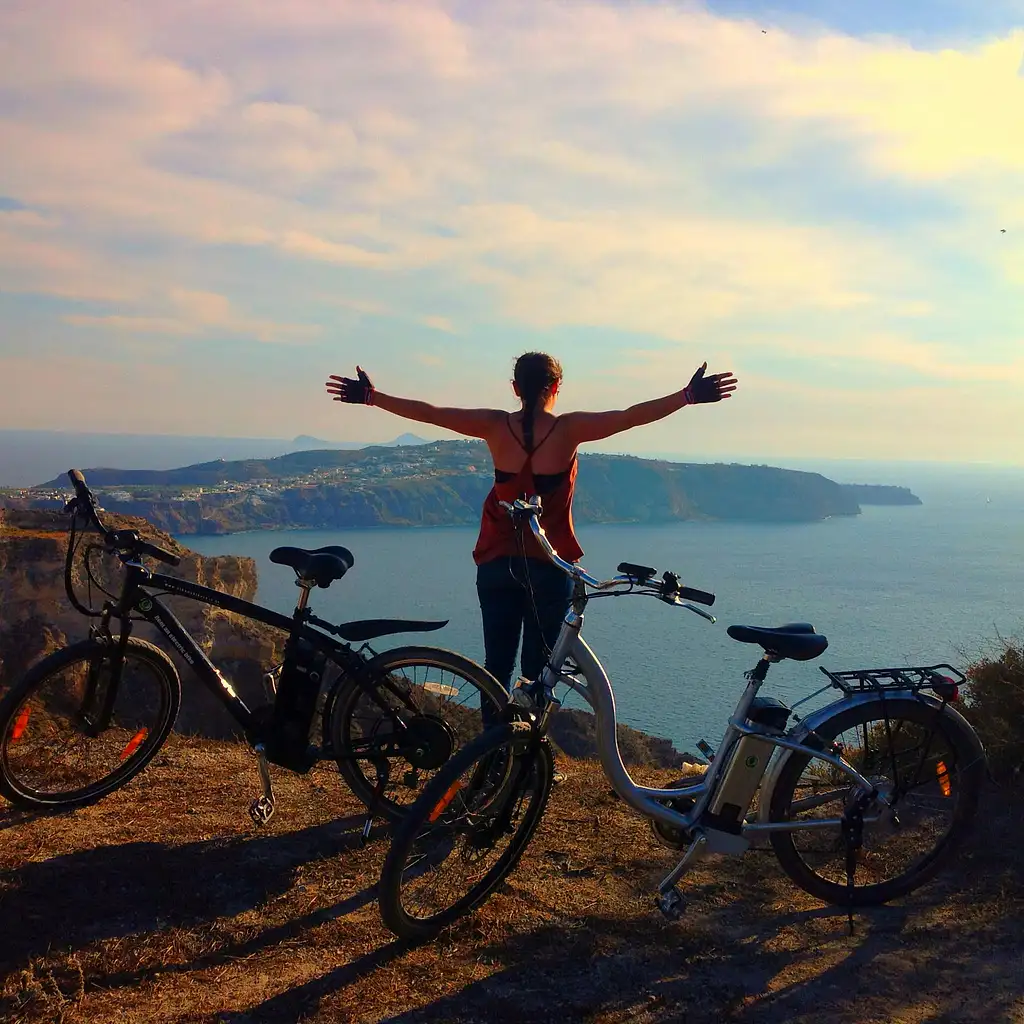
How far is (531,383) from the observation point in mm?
3756

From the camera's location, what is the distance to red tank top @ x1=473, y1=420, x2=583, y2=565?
12.4ft

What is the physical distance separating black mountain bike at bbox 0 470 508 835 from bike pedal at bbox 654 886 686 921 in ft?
3.34

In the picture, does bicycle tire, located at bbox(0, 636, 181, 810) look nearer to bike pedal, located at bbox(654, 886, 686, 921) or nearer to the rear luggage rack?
bike pedal, located at bbox(654, 886, 686, 921)

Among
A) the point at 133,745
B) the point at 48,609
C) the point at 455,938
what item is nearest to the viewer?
the point at 455,938

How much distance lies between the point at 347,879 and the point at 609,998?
1.23 metres

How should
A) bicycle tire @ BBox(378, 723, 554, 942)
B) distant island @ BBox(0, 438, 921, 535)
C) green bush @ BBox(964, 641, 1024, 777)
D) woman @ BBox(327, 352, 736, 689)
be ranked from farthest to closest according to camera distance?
distant island @ BBox(0, 438, 921, 535) → green bush @ BBox(964, 641, 1024, 777) → woman @ BBox(327, 352, 736, 689) → bicycle tire @ BBox(378, 723, 554, 942)

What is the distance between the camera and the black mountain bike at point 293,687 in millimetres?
3566

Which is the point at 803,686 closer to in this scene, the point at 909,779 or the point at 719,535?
the point at 909,779

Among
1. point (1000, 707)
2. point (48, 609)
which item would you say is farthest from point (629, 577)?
point (48, 609)

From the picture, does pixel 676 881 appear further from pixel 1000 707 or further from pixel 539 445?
pixel 1000 707

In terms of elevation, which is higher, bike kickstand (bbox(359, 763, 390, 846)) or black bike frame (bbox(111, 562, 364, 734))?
black bike frame (bbox(111, 562, 364, 734))

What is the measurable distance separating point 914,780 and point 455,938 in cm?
192

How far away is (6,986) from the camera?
2.46m

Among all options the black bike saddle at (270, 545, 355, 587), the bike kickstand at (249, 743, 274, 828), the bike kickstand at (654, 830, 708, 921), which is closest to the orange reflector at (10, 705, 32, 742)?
the bike kickstand at (249, 743, 274, 828)
